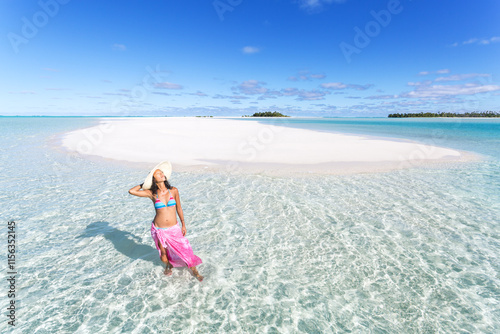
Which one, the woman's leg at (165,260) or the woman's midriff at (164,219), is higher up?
the woman's midriff at (164,219)

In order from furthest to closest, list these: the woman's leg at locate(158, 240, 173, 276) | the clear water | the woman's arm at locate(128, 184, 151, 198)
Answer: the woman's leg at locate(158, 240, 173, 276)
the woman's arm at locate(128, 184, 151, 198)
the clear water

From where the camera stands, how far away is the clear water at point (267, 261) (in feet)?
13.4

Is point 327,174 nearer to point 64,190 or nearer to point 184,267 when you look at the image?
point 184,267

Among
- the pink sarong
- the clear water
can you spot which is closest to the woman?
the pink sarong

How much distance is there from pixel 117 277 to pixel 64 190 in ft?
22.9

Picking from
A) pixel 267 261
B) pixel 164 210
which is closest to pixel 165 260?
pixel 164 210

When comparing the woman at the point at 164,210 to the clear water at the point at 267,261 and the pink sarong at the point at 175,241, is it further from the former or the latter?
the clear water at the point at 267,261

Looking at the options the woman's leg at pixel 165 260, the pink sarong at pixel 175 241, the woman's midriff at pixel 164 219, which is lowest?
the woman's leg at pixel 165 260

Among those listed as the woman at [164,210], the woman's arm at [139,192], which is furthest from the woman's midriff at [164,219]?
the woman's arm at [139,192]

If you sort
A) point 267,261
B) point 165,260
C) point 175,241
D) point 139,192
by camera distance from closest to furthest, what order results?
point 139,192
point 175,241
point 165,260
point 267,261

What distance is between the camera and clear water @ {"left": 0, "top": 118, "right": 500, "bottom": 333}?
13.4 ft

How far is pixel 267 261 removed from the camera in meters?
5.59

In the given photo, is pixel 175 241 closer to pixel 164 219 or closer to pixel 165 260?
pixel 164 219

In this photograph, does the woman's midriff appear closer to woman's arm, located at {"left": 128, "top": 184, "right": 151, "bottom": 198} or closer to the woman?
the woman
